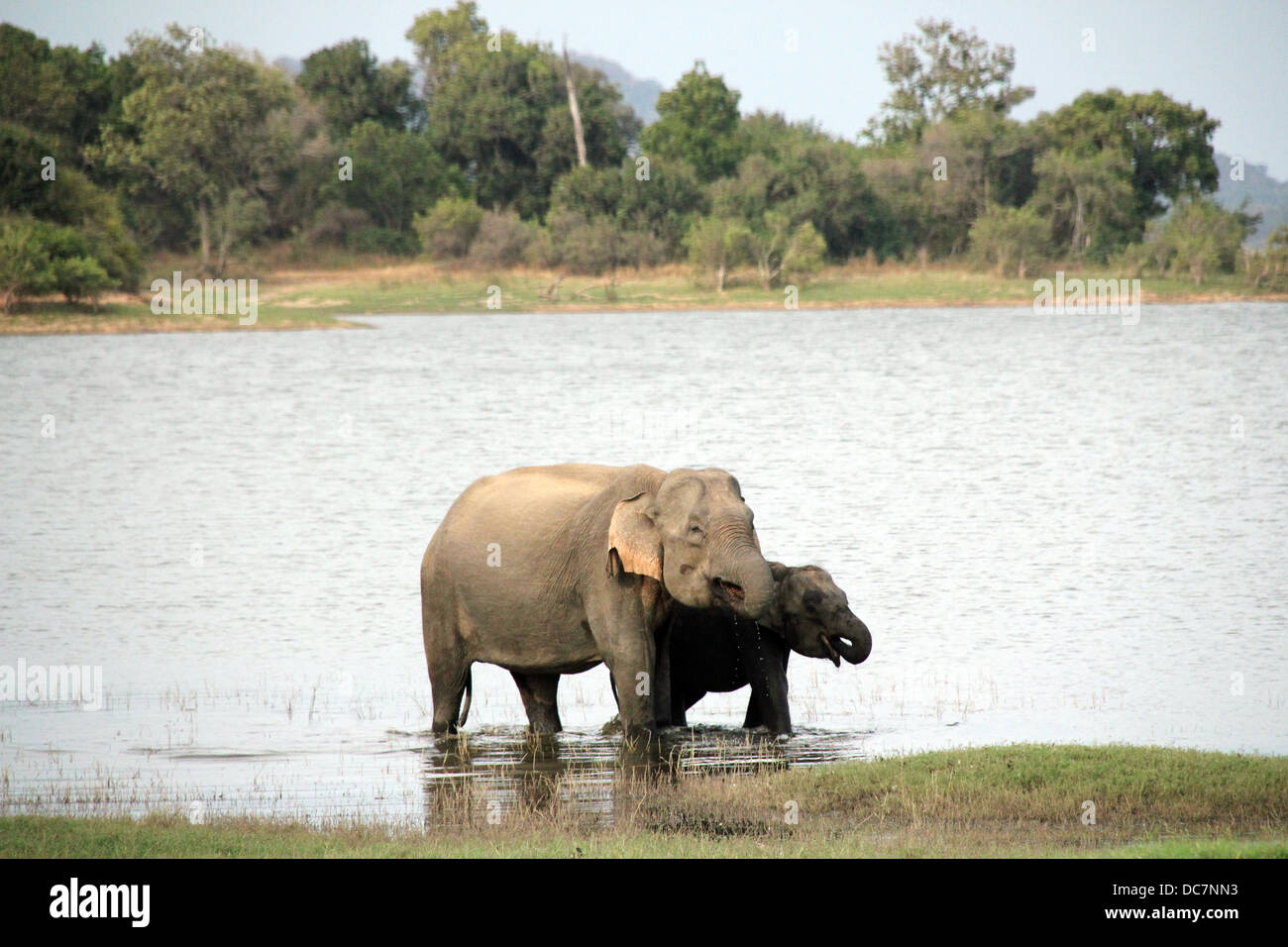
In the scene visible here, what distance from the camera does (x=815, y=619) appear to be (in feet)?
43.3

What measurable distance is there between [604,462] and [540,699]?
21.2 meters

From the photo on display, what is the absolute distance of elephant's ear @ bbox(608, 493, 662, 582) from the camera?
12148 mm

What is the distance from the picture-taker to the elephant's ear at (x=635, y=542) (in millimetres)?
12148

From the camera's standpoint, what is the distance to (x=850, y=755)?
42.5 ft

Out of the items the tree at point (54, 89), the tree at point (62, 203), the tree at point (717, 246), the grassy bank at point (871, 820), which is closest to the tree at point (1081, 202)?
the tree at point (717, 246)

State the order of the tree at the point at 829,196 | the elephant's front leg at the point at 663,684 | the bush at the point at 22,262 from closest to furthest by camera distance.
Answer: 1. the elephant's front leg at the point at 663,684
2. the bush at the point at 22,262
3. the tree at the point at 829,196

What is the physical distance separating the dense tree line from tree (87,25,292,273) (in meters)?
0.11

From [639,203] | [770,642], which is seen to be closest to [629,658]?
[770,642]

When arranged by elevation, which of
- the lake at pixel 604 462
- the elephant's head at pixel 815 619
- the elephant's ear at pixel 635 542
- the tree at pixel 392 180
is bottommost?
the lake at pixel 604 462

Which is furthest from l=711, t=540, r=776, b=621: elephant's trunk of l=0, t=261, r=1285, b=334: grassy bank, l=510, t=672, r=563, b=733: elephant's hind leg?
l=0, t=261, r=1285, b=334: grassy bank

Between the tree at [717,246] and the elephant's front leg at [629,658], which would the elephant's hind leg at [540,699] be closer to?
the elephant's front leg at [629,658]

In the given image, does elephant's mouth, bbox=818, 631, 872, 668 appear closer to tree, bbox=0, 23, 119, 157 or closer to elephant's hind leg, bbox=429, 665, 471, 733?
elephant's hind leg, bbox=429, 665, 471, 733
